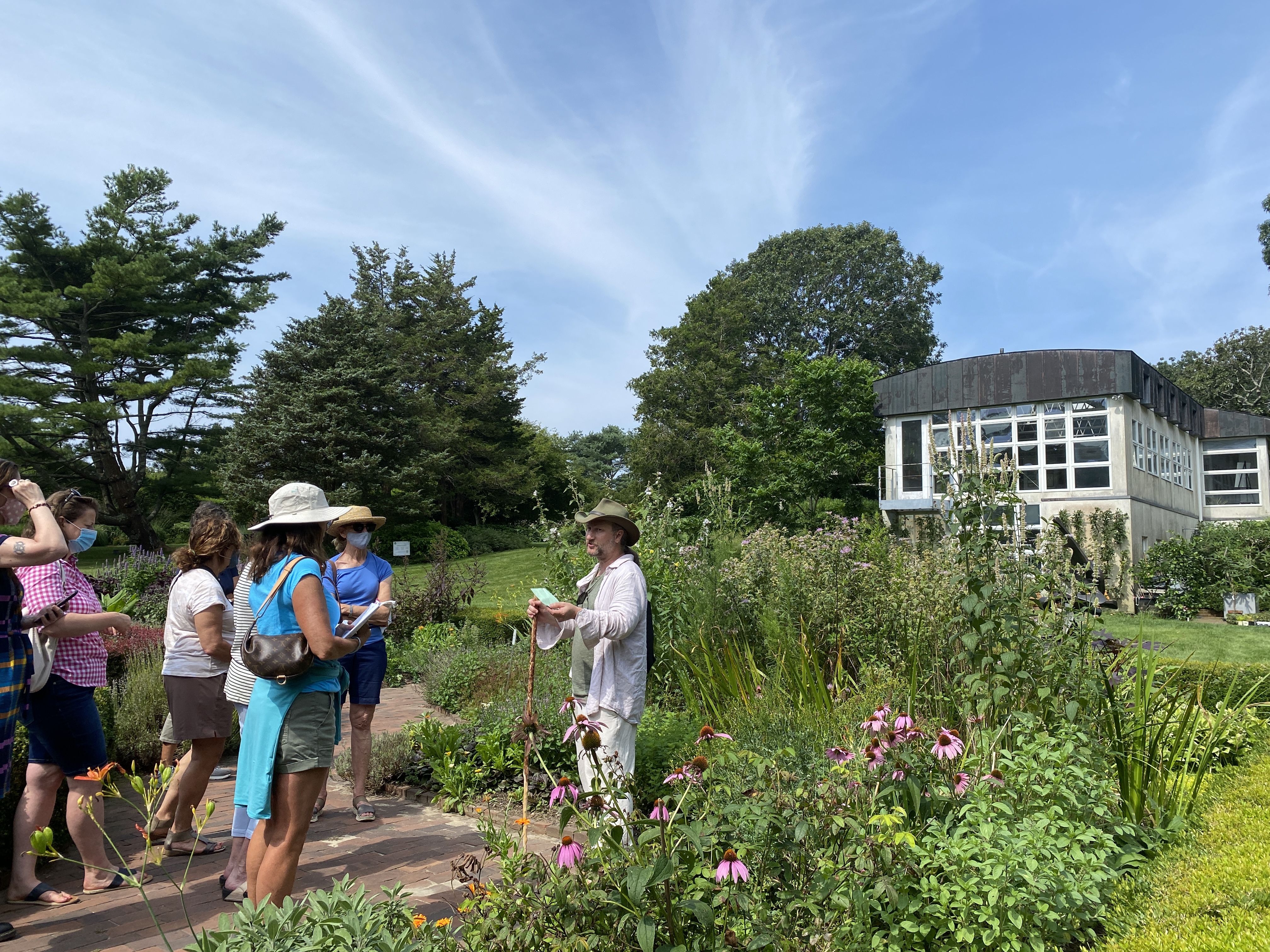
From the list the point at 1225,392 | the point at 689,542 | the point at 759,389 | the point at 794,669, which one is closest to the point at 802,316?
the point at 759,389

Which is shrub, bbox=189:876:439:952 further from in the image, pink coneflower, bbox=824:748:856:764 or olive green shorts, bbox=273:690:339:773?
pink coneflower, bbox=824:748:856:764

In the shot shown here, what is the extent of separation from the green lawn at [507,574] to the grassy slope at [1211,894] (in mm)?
6486

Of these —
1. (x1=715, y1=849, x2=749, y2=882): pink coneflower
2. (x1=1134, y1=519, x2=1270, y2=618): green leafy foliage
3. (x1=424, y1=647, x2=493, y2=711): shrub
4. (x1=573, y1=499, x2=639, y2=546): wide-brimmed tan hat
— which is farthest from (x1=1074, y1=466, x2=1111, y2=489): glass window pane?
(x1=715, y1=849, x2=749, y2=882): pink coneflower

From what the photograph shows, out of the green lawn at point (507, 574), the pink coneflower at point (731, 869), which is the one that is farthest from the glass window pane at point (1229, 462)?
the pink coneflower at point (731, 869)

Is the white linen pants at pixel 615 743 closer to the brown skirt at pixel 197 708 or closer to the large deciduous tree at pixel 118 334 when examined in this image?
the brown skirt at pixel 197 708

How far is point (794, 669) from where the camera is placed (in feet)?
18.3

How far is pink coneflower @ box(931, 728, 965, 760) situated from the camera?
2959 mm

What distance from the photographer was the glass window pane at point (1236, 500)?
32.1 m

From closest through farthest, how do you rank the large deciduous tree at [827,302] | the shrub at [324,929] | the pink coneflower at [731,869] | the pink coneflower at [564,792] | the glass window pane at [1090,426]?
1. the shrub at [324,929]
2. the pink coneflower at [731,869]
3. the pink coneflower at [564,792]
4. the glass window pane at [1090,426]
5. the large deciduous tree at [827,302]

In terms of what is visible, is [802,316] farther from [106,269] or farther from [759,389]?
[106,269]

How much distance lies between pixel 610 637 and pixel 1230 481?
37948mm

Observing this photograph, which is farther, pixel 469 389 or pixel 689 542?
pixel 469 389

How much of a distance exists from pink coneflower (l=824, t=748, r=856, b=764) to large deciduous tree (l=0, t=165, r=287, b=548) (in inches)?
1145

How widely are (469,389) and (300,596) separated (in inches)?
1331
